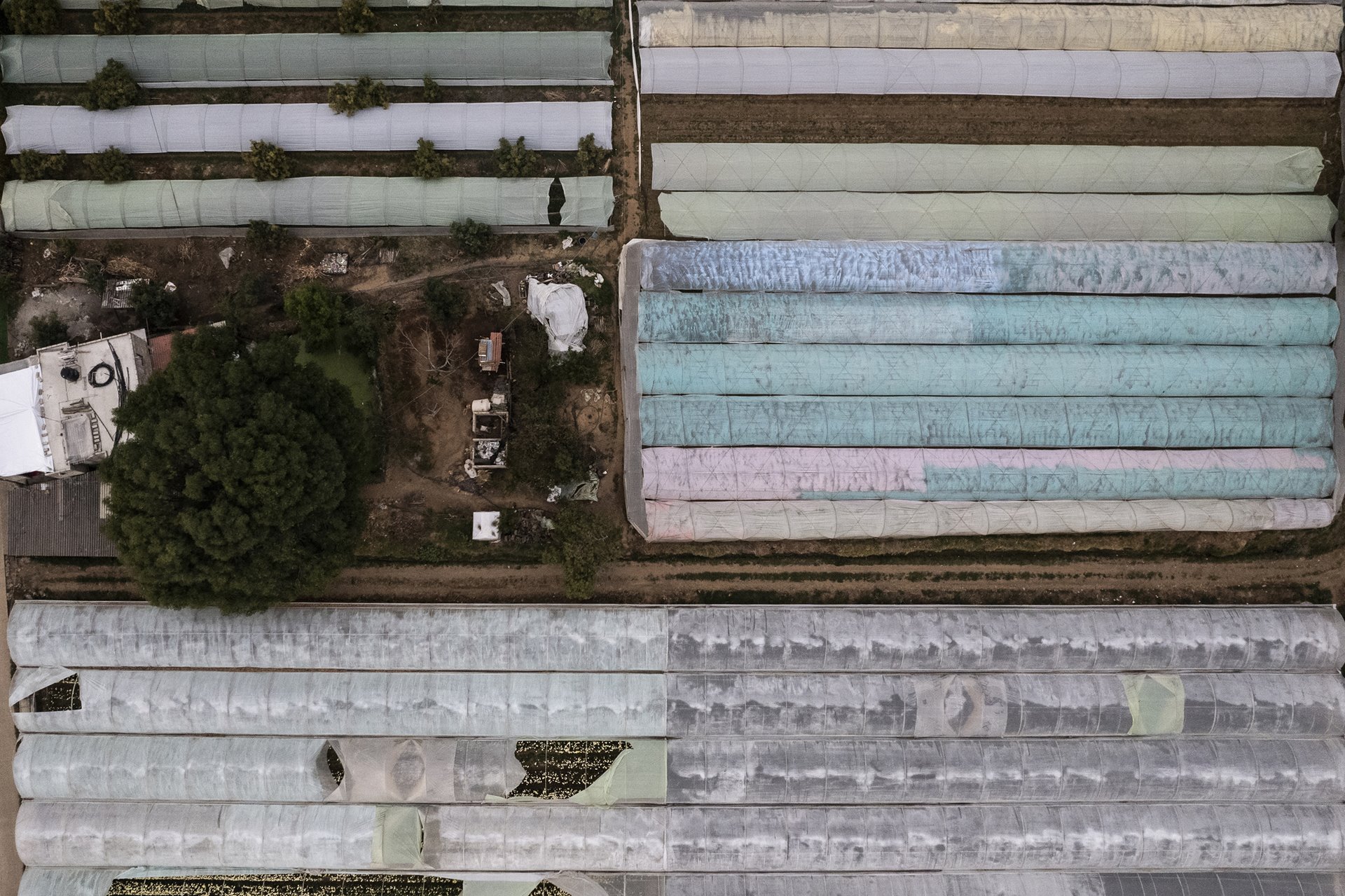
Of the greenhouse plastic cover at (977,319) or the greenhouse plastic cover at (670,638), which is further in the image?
the greenhouse plastic cover at (977,319)

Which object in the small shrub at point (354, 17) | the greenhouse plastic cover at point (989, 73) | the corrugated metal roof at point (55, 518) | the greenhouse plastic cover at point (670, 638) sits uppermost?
the small shrub at point (354, 17)

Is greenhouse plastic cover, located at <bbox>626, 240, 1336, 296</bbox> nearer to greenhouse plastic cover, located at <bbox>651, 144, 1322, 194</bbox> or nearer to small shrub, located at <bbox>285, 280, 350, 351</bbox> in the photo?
greenhouse plastic cover, located at <bbox>651, 144, 1322, 194</bbox>

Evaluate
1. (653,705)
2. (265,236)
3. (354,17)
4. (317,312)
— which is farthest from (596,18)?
(653,705)

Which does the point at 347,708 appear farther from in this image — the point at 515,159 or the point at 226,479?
the point at 515,159

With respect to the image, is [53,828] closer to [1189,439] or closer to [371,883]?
[371,883]

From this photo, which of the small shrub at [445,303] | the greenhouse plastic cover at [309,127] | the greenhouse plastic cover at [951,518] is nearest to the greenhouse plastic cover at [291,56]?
the greenhouse plastic cover at [309,127]

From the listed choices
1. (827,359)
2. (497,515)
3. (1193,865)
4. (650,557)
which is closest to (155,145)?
(497,515)

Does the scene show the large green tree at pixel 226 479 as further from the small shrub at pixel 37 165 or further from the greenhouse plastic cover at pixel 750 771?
the small shrub at pixel 37 165
